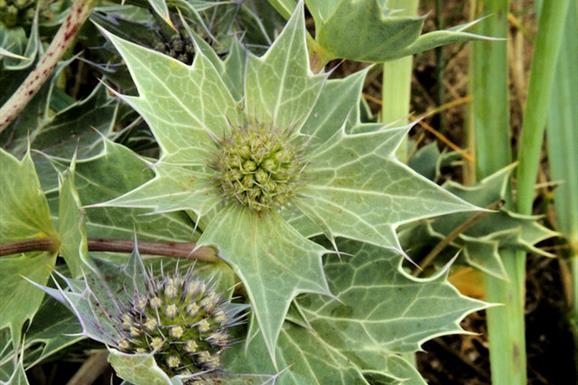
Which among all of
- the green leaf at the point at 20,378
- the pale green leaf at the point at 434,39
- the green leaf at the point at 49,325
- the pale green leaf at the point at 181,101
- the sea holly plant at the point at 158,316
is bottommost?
the green leaf at the point at 49,325

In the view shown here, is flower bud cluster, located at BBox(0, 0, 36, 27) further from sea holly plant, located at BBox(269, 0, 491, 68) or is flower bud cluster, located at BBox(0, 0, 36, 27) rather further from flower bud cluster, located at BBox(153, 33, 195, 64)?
sea holly plant, located at BBox(269, 0, 491, 68)

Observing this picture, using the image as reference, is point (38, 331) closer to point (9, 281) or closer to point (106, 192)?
point (9, 281)

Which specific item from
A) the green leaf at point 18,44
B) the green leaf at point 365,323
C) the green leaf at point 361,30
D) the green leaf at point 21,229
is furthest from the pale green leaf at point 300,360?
the green leaf at point 18,44

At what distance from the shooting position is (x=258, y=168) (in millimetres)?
839

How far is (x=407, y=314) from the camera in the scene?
965mm

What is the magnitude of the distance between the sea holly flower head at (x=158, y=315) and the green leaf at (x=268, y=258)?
0.05m

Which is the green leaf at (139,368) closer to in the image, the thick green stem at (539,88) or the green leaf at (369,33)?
the green leaf at (369,33)

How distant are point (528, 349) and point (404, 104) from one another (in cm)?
Answer: 60

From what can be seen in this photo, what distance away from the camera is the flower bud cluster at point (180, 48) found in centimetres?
102

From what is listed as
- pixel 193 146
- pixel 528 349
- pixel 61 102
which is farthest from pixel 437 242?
pixel 61 102

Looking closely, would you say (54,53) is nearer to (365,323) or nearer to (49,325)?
(49,325)

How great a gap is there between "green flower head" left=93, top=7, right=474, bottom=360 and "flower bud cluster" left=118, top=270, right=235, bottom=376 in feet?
0.20

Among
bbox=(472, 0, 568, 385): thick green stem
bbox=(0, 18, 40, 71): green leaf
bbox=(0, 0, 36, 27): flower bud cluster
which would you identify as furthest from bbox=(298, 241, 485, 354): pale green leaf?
bbox=(0, 0, 36, 27): flower bud cluster

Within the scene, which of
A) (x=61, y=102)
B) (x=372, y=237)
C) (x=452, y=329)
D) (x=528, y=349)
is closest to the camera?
(x=372, y=237)
